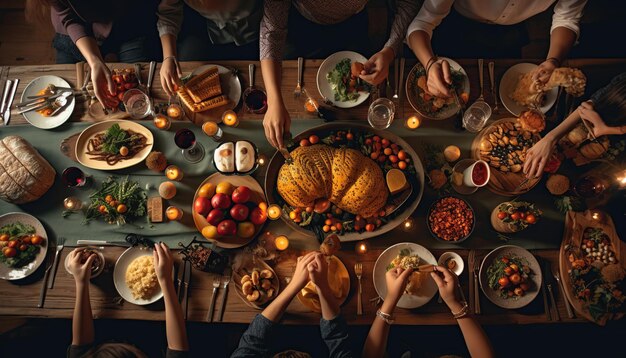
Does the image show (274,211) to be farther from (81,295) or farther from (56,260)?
(56,260)

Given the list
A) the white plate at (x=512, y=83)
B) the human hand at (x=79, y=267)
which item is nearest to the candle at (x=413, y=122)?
the white plate at (x=512, y=83)

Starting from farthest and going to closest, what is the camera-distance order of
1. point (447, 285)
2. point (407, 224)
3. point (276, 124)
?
point (407, 224) → point (276, 124) → point (447, 285)

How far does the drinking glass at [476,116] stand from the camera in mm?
2283

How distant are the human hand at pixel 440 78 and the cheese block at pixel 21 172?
8.40 ft

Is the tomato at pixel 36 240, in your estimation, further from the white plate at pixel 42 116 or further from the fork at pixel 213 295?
the fork at pixel 213 295

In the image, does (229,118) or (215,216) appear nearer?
(215,216)

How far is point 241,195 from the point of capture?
218 cm

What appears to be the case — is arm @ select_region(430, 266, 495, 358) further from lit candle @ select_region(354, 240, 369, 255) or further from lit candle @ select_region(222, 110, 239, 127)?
lit candle @ select_region(222, 110, 239, 127)

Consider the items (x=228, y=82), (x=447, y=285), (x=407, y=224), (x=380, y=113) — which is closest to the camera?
(x=447, y=285)

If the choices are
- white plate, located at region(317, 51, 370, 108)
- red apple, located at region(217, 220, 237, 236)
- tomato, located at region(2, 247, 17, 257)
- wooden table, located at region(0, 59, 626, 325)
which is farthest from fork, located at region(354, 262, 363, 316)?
tomato, located at region(2, 247, 17, 257)

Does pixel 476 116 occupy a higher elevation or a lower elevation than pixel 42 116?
higher

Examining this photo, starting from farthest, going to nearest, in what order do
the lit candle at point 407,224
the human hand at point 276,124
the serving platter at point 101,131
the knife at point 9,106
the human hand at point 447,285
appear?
1. the knife at point 9,106
2. the serving platter at point 101,131
3. the lit candle at point 407,224
4. the human hand at point 276,124
5. the human hand at point 447,285

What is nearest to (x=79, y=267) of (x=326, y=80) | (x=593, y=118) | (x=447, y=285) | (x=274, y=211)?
(x=274, y=211)

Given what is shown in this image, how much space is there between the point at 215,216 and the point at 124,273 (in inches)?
26.8
